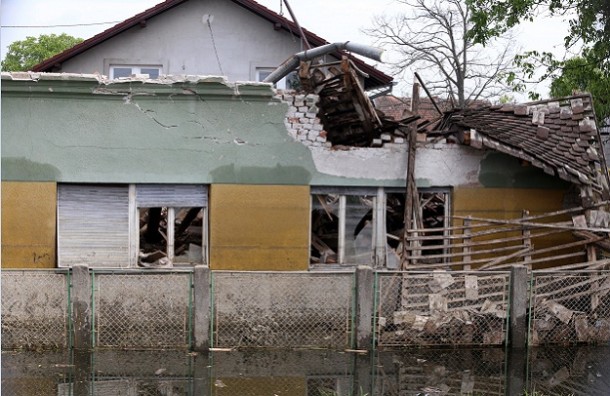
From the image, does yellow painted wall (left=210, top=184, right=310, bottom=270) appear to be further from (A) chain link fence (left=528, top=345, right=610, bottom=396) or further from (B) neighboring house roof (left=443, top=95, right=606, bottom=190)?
(A) chain link fence (left=528, top=345, right=610, bottom=396)

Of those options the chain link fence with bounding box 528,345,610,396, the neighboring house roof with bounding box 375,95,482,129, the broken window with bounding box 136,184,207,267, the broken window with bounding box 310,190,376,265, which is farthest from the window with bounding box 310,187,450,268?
the neighboring house roof with bounding box 375,95,482,129

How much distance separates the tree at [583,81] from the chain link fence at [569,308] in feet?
25.7

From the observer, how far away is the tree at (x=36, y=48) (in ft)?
161

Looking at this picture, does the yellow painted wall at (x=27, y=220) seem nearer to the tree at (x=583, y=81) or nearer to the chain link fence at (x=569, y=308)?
the chain link fence at (x=569, y=308)

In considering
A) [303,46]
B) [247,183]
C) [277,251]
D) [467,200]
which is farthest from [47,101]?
[303,46]

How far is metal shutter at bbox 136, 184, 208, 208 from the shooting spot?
13656 millimetres

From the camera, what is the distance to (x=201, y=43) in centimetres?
2172

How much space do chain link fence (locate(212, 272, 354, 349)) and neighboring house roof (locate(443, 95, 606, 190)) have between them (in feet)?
13.4

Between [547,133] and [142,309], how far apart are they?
7822 mm

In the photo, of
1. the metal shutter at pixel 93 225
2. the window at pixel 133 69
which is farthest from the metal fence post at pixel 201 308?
the window at pixel 133 69

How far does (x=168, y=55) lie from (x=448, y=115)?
31.2ft

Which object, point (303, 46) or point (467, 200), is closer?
point (467, 200)

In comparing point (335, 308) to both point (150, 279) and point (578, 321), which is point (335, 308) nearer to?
point (150, 279)

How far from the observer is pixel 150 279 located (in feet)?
36.7
